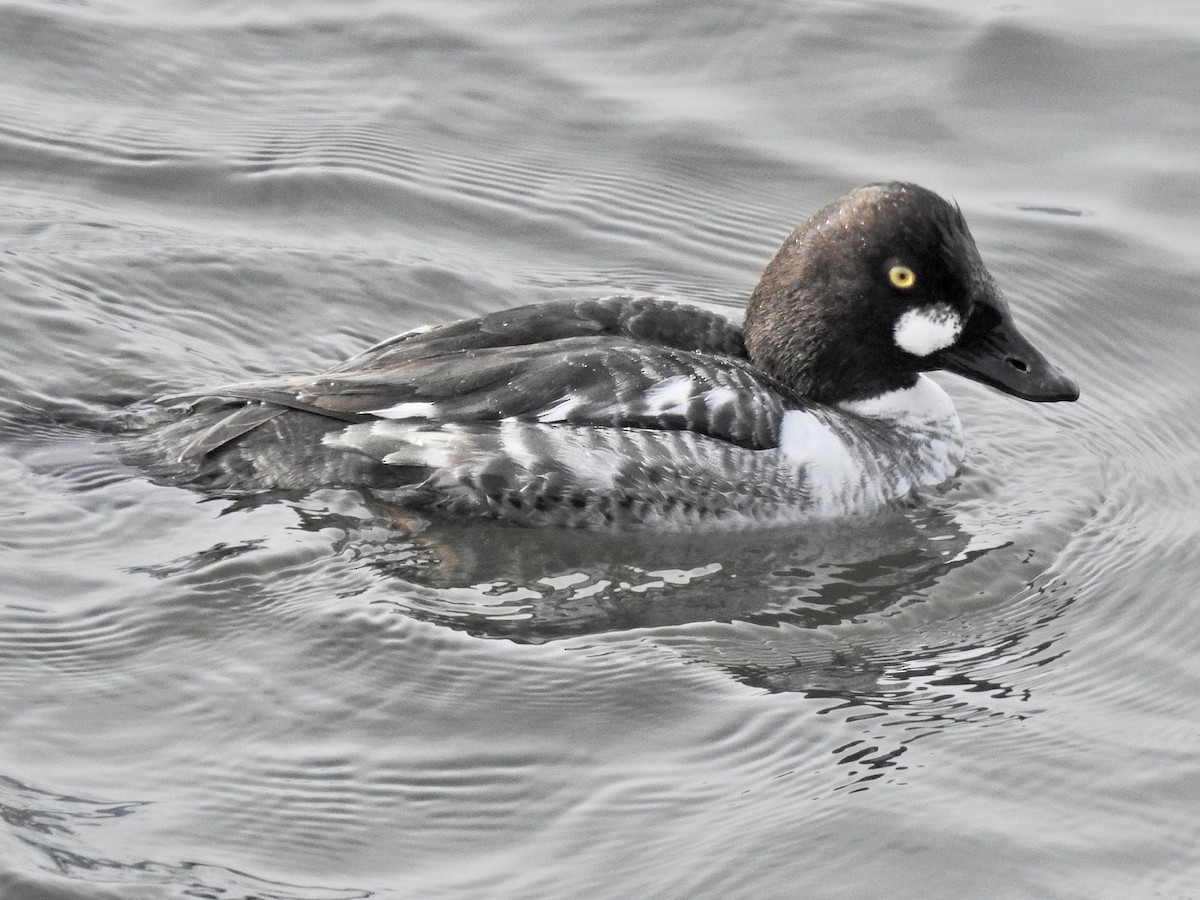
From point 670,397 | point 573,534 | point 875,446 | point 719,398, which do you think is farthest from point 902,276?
point 573,534

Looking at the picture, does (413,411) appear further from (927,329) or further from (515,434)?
(927,329)

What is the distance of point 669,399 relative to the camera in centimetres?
746

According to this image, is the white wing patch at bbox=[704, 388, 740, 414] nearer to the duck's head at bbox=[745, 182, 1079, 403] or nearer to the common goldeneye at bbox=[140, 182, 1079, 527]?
the common goldeneye at bbox=[140, 182, 1079, 527]

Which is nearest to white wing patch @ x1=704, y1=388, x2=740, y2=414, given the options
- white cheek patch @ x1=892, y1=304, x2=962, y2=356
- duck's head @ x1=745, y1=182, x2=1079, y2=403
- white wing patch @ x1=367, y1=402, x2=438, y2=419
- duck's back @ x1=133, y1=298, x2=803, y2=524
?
duck's back @ x1=133, y1=298, x2=803, y2=524

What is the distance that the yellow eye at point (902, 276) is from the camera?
7.79 meters

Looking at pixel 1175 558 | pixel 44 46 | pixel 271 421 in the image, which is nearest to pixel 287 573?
pixel 271 421

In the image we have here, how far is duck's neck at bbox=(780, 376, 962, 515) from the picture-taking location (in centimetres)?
770

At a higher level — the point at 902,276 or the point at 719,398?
the point at 902,276

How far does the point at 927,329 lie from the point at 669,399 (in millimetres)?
1260

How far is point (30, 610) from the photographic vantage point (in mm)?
6672

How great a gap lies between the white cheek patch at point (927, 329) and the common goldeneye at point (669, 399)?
0.03ft

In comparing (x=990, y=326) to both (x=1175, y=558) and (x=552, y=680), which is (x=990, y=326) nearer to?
(x=1175, y=558)

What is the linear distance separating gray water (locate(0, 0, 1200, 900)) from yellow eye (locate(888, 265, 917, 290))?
984mm

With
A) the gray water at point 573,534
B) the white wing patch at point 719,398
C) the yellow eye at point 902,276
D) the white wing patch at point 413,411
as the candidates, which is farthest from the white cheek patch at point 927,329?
the white wing patch at point 413,411
